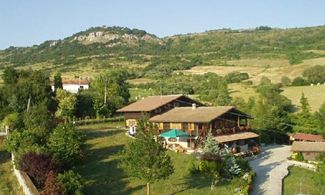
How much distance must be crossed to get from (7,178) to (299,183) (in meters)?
22.7

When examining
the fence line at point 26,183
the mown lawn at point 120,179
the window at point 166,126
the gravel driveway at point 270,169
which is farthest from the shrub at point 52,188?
the window at point 166,126

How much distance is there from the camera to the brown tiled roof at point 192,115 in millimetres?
48203

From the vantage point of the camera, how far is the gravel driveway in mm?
35419

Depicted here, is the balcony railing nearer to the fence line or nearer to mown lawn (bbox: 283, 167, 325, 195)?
mown lawn (bbox: 283, 167, 325, 195)

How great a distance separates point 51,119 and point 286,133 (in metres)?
35.5

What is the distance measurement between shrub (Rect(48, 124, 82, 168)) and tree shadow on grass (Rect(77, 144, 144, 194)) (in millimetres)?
1138

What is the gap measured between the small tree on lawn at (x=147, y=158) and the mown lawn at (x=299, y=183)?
10160mm

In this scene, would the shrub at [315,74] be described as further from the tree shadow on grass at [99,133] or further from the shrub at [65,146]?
the shrub at [65,146]

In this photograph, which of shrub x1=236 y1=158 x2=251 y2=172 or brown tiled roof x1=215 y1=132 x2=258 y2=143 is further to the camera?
brown tiled roof x1=215 y1=132 x2=258 y2=143

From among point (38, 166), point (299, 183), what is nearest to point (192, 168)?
point (299, 183)

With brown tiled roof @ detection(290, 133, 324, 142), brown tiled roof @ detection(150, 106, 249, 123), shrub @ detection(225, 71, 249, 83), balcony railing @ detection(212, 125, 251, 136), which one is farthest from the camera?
shrub @ detection(225, 71, 249, 83)

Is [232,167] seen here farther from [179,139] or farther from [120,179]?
[179,139]

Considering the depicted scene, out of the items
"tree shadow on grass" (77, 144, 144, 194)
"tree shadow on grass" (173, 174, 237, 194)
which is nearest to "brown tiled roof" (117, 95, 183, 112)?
"tree shadow on grass" (77, 144, 144, 194)

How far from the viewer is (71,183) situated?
100 feet
